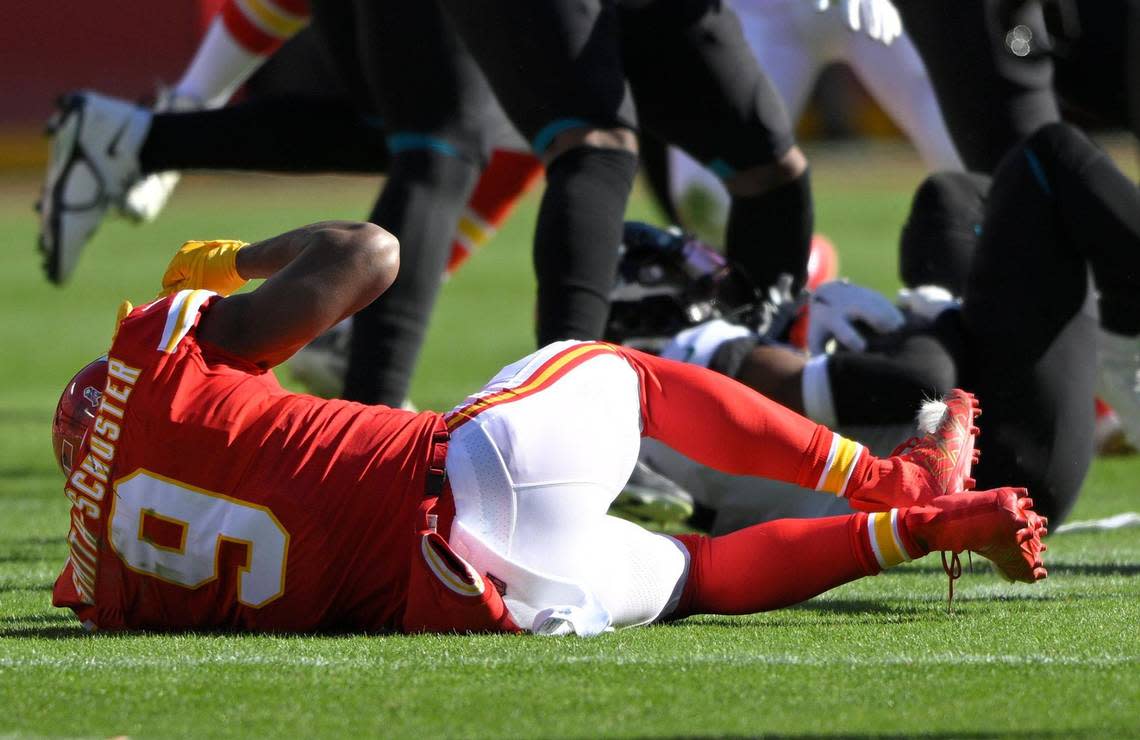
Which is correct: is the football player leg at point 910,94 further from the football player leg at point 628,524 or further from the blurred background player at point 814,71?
the football player leg at point 628,524

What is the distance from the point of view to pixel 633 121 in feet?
12.0

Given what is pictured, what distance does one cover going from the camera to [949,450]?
2771 mm

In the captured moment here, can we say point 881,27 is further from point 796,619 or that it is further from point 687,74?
point 796,619

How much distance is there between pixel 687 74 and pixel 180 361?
174cm

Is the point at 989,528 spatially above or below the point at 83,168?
below

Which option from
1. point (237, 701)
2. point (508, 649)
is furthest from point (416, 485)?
point (237, 701)

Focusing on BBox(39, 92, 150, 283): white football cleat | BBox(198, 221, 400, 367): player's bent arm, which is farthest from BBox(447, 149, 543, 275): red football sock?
BBox(198, 221, 400, 367): player's bent arm

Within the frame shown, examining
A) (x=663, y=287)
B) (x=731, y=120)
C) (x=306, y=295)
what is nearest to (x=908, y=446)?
(x=306, y=295)

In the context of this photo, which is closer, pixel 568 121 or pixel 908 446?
pixel 908 446

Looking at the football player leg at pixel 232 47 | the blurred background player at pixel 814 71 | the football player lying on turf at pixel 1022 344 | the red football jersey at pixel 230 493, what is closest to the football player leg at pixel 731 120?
the football player lying on turf at pixel 1022 344

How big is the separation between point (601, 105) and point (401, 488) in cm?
128

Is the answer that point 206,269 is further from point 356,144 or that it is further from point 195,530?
point 356,144

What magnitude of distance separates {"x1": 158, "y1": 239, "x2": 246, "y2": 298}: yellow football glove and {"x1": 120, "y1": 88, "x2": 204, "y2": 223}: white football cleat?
2.05 m

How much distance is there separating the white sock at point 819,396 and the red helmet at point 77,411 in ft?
4.23
